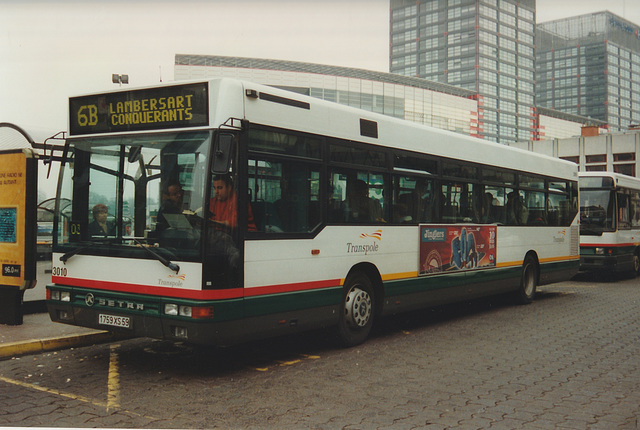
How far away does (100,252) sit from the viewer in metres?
6.80

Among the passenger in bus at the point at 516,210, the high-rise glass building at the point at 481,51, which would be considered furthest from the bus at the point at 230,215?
the high-rise glass building at the point at 481,51

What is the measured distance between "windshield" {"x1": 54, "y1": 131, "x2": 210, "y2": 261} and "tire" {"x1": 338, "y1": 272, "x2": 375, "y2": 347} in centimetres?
252

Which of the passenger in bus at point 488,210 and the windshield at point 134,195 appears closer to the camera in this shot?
the windshield at point 134,195

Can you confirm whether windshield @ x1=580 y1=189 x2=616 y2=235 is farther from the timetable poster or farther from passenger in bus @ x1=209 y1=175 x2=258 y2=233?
passenger in bus @ x1=209 y1=175 x2=258 y2=233

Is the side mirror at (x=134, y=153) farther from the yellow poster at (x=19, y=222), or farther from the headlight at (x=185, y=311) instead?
the yellow poster at (x=19, y=222)

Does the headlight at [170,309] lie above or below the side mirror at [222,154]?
below

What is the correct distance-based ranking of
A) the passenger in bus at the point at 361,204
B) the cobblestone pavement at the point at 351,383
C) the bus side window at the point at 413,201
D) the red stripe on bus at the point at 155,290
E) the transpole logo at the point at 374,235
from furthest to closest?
the bus side window at the point at 413,201
the transpole logo at the point at 374,235
the passenger in bus at the point at 361,204
the red stripe on bus at the point at 155,290
the cobblestone pavement at the point at 351,383

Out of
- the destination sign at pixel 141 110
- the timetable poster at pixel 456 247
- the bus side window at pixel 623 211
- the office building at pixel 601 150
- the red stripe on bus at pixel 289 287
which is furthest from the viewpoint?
the office building at pixel 601 150

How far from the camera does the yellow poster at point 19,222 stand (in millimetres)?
8734

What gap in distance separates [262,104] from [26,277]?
14.5ft

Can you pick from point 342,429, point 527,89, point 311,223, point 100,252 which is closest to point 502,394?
point 342,429

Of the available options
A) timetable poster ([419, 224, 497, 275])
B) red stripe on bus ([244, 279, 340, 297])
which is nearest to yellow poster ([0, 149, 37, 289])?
red stripe on bus ([244, 279, 340, 297])

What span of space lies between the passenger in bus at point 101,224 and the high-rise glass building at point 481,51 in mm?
131411

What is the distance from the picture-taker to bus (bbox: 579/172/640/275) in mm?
17781
